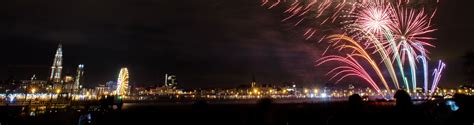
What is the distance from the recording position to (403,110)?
5.07 meters

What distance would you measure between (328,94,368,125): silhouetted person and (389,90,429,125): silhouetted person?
52cm

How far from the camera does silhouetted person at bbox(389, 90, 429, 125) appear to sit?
4.90m

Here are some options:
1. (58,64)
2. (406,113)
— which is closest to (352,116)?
(406,113)

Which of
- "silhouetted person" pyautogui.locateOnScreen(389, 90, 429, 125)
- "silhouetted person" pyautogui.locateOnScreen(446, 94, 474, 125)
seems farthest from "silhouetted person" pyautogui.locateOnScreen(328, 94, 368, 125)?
"silhouetted person" pyautogui.locateOnScreen(446, 94, 474, 125)

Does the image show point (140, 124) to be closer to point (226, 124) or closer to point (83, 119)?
point (226, 124)

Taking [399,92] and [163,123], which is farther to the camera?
[163,123]

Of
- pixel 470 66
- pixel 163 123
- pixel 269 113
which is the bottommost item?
pixel 163 123

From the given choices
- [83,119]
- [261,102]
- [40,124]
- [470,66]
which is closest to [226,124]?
[83,119]

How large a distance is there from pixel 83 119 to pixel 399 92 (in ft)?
32.8

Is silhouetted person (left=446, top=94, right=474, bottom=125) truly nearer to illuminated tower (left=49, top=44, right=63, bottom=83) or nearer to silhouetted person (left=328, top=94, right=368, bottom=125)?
silhouetted person (left=328, top=94, right=368, bottom=125)

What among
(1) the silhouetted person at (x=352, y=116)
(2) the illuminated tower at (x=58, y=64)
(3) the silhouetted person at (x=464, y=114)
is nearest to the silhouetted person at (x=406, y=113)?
(1) the silhouetted person at (x=352, y=116)

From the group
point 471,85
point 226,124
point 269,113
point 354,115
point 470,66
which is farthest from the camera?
point 471,85

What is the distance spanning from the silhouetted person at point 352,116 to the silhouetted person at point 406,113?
0.52 m

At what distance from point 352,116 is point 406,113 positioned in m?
0.82
